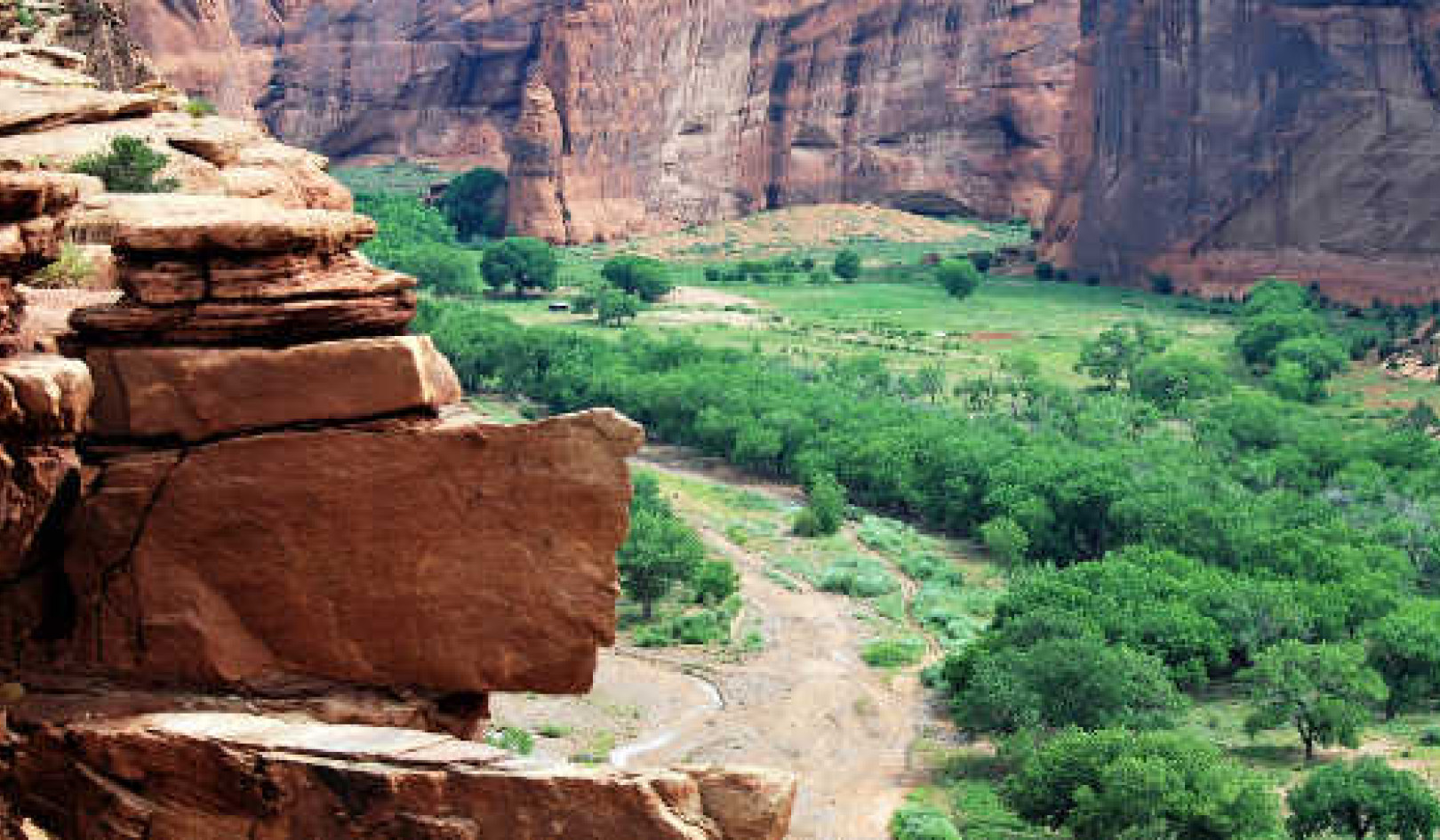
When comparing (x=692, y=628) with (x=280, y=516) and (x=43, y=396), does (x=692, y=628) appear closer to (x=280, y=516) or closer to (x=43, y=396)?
(x=280, y=516)

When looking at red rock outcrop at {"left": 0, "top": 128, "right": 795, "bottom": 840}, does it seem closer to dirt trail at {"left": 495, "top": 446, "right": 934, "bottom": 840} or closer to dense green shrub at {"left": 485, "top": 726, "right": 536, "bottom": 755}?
dense green shrub at {"left": 485, "top": 726, "right": 536, "bottom": 755}

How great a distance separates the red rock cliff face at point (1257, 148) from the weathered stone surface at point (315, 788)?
117 metres

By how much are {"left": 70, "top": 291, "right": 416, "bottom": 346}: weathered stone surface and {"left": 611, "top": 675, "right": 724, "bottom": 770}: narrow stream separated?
1029 inches

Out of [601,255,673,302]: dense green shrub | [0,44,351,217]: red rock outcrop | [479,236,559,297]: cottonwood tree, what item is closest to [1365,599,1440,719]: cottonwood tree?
[0,44,351,217]: red rock outcrop

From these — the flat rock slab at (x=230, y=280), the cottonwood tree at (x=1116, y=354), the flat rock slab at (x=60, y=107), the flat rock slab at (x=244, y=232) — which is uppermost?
the flat rock slab at (x=60, y=107)

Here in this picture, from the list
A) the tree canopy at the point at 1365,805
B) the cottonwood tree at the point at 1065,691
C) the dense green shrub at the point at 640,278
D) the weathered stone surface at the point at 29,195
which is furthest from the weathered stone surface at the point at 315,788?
the dense green shrub at the point at 640,278

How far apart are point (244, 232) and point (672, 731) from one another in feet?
105

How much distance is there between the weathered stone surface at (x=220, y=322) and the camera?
17109 millimetres

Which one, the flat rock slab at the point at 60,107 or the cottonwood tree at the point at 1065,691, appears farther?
the cottonwood tree at the point at 1065,691

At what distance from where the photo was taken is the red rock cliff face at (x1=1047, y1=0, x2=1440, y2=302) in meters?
127

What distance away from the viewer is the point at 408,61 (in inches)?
7018

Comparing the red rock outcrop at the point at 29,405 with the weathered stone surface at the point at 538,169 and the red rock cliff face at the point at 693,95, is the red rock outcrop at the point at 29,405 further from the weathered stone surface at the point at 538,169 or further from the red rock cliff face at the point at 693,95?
the red rock cliff face at the point at 693,95

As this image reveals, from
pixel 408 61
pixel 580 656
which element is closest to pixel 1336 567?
pixel 580 656

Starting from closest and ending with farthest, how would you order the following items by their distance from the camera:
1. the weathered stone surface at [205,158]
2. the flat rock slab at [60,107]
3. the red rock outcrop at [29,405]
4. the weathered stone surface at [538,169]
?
the red rock outcrop at [29,405]
the flat rock slab at [60,107]
the weathered stone surface at [205,158]
the weathered stone surface at [538,169]
